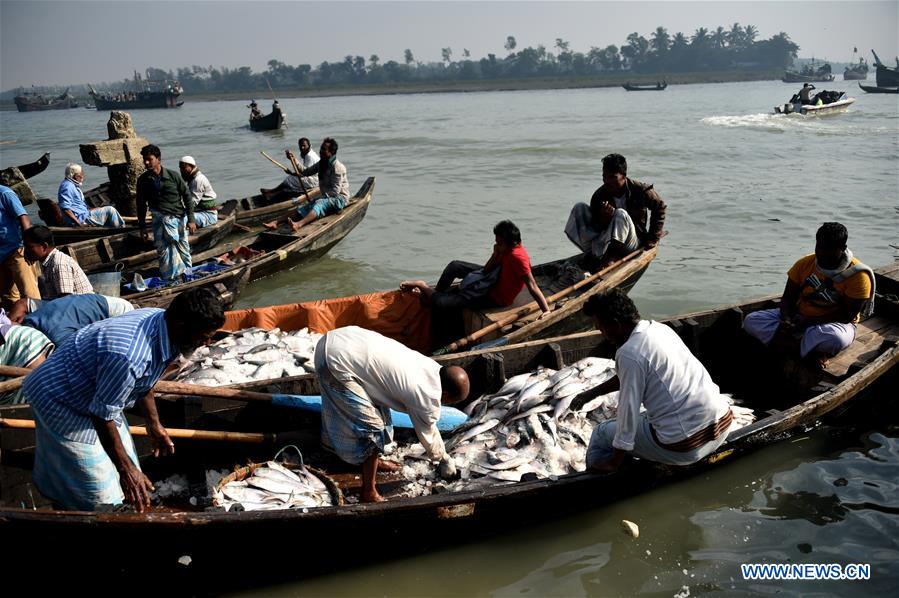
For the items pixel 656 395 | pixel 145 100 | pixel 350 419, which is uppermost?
pixel 145 100

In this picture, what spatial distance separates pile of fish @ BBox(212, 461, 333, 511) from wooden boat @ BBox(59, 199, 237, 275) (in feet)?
20.8

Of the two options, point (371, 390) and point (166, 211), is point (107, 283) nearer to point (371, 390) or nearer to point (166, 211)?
point (166, 211)

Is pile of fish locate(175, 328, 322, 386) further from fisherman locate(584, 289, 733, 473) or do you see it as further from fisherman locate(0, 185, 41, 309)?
fisherman locate(584, 289, 733, 473)

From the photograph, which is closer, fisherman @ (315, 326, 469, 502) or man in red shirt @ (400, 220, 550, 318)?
fisherman @ (315, 326, 469, 502)

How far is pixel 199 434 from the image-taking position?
4738 mm

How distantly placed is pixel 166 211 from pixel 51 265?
114 inches

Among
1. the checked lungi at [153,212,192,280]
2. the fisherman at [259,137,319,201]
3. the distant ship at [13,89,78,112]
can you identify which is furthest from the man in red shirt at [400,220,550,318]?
the distant ship at [13,89,78,112]

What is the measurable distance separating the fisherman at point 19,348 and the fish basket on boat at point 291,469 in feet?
6.28

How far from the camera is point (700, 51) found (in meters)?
126

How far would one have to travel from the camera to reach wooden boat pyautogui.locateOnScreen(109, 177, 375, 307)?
9.05 metres

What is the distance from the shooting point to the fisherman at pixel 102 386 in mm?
3393

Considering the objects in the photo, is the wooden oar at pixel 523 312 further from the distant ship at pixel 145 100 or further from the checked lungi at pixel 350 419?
the distant ship at pixel 145 100

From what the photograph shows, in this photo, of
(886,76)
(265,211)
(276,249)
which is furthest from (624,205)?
(886,76)

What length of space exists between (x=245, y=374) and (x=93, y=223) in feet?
25.1
